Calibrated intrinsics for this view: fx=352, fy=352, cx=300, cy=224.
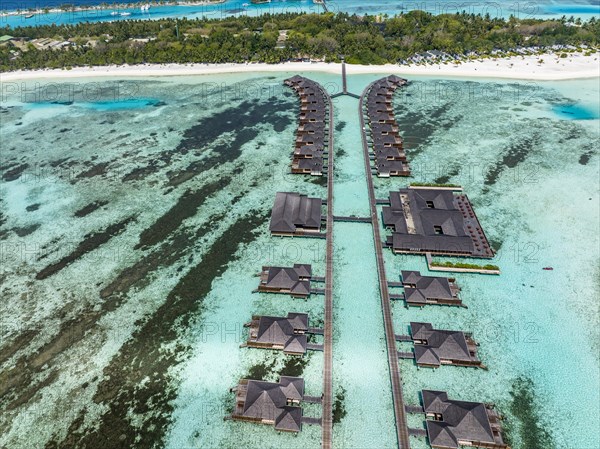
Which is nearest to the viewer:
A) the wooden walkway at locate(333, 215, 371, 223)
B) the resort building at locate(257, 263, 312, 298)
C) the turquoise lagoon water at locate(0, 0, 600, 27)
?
the resort building at locate(257, 263, 312, 298)

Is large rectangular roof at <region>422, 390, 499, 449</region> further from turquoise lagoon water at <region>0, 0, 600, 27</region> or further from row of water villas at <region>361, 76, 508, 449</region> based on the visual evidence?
turquoise lagoon water at <region>0, 0, 600, 27</region>

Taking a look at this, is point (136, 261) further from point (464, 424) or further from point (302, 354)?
point (464, 424)

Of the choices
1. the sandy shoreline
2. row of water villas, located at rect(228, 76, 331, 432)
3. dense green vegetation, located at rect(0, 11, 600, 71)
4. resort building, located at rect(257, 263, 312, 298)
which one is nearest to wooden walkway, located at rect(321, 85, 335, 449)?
row of water villas, located at rect(228, 76, 331, 432)

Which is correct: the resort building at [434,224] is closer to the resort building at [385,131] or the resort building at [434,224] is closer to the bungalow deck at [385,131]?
the resort building at [385,131]

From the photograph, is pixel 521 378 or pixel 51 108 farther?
pixel 51 108

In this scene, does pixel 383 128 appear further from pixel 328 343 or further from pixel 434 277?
pixel 328 343

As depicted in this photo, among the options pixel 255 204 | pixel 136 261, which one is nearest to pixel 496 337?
pixel 255 204

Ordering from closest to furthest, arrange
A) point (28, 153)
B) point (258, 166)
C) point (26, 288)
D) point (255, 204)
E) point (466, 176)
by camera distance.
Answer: point (26, 288)
point (255, 204)
point (466, 176)
point (258, 166)
point (28, 153)
